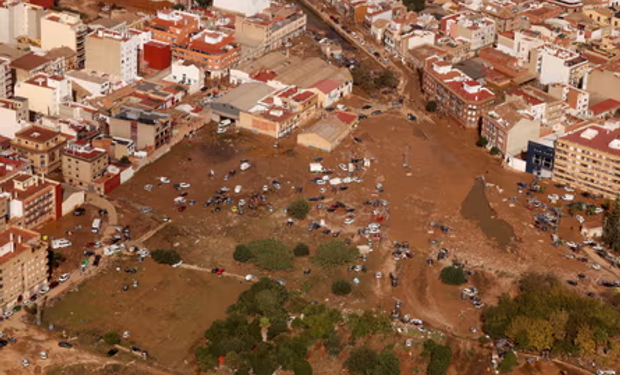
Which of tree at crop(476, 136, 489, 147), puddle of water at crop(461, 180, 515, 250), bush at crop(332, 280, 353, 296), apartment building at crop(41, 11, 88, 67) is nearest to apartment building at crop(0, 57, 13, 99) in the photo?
apartment building at crop(41, 11, 88, 67)

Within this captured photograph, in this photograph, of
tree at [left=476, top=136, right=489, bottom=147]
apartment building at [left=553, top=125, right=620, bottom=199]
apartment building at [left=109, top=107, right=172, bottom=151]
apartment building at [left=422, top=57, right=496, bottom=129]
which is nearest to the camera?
apartment building at [left=553, top=125, right=620, bottom=199]

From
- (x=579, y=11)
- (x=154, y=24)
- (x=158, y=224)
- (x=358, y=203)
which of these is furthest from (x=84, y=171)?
(x=579, y=11)

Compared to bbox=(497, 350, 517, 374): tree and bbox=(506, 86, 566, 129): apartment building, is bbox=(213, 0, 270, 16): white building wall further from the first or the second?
bbox=(497, 350, 517, 374): tree

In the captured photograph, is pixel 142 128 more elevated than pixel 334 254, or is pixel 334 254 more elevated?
pixel 142 128

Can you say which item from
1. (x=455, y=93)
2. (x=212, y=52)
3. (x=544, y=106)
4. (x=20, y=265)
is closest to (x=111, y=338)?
(x=20, y=265)

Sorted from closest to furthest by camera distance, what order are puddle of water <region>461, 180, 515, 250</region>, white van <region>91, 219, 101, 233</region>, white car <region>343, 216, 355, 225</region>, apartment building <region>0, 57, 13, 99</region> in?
1. white van <region>91, 219, 101, 233</region>
2. puddle of water <region>461, 180, 515, 250</region>
3. white car <region>343, 216, 355, 225</region>
4. apartment building <region>0, 57, 13, 99</region>

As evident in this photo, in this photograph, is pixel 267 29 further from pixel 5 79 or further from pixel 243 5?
pixel 5 79
